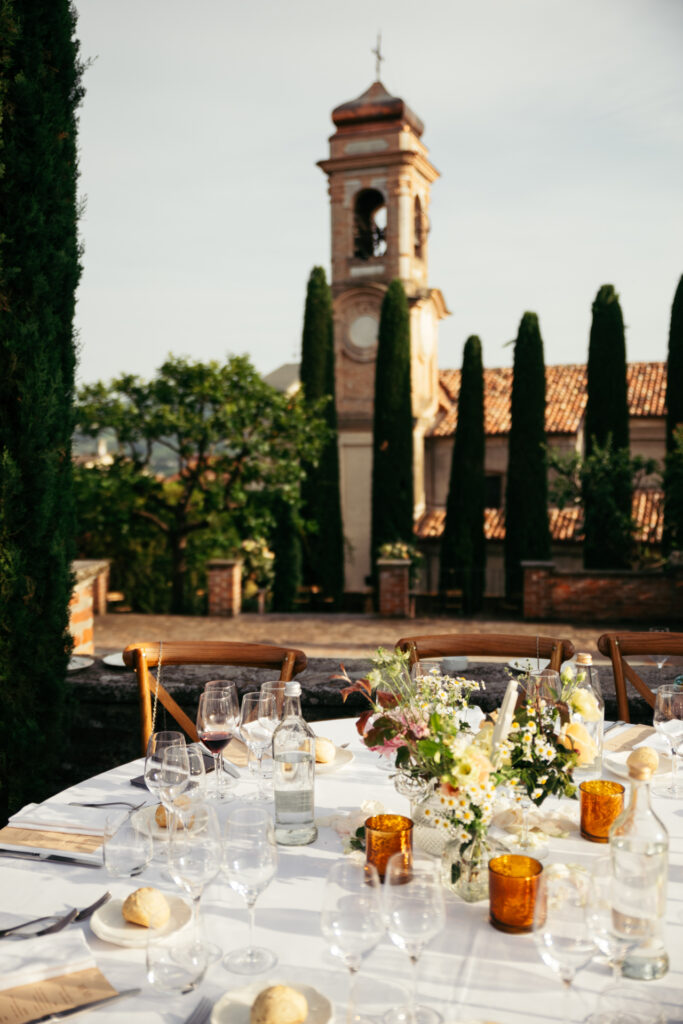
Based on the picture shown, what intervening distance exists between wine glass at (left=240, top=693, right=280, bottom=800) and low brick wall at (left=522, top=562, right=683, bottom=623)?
43.8 feet

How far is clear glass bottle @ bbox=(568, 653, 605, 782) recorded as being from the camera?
1.86 meters

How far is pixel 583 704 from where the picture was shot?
77.6 inches

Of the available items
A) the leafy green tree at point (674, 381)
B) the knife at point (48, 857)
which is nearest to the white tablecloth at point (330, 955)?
the knife at point (48, 857)

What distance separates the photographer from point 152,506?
15.6 meters

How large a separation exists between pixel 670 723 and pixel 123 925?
1577 mm

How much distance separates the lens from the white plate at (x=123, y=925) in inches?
61.5

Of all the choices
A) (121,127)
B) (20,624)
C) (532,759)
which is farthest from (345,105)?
(532,759)

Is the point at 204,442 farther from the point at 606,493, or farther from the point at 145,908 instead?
the point at 145,908

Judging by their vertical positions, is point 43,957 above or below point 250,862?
below

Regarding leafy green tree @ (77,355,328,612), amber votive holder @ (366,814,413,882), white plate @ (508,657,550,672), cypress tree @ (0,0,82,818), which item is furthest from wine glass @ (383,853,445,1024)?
leafy green tree @ (77,355,328,612)

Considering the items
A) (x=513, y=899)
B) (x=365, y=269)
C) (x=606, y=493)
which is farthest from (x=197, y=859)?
(x=365, y=269)

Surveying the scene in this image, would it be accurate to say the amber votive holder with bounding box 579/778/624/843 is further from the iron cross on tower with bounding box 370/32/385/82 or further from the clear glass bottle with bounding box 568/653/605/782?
the iron cross on tower with bounding box 370/32/385/82

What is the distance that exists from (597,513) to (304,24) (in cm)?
1242

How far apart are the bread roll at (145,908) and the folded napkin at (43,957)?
92 mm
